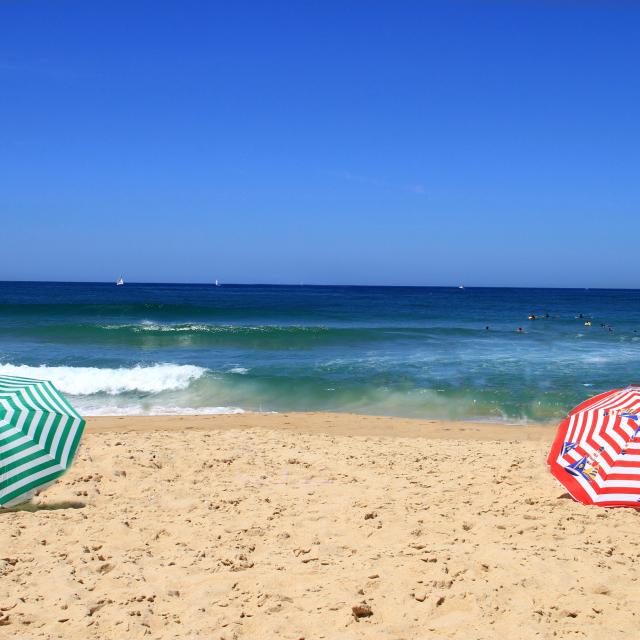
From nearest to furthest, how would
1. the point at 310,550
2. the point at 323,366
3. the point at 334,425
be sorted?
1. the point at 310,550
2. the point at 334,425
3. the point at 323,366

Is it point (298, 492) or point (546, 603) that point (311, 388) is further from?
point (546, 603)

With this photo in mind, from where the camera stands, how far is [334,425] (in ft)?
38.9

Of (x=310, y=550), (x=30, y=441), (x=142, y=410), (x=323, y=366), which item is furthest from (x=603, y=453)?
(x=323, y=366)

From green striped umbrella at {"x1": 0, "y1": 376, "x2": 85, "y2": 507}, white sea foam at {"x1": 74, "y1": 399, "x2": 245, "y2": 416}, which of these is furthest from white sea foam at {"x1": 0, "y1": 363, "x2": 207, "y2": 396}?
green striped umbrella at {"x1": 0, "y1": 376, "x2": 85, "y2": 507}

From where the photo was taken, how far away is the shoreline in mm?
11031

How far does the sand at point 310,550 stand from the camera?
3938 millimetres

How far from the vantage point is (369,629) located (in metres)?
3.84

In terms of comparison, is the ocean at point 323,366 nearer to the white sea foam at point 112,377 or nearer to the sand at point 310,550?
the white sea foam at point 112,377

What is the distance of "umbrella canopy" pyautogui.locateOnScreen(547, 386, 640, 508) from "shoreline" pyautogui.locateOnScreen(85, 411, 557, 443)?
14.4 ft

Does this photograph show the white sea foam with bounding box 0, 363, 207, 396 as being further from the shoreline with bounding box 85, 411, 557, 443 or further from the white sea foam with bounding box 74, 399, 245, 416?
the shoreline with bounding box 85, 411, 557, 443

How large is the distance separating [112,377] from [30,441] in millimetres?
11256

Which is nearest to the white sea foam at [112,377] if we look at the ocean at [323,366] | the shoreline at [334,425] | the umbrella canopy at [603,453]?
the ocean at [323,366]

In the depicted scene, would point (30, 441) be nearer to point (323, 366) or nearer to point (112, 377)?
point (112, 377)

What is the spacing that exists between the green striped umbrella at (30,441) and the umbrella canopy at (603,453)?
5.41 metres
